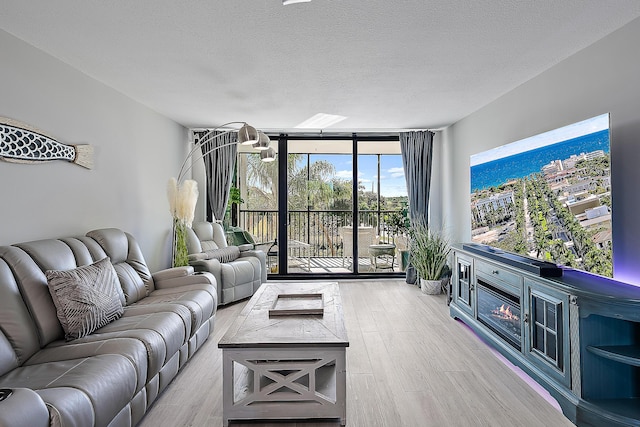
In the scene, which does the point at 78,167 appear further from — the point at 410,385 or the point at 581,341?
the point at 581,341

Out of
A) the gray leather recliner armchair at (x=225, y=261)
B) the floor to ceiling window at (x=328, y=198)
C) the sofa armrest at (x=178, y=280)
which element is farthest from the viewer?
the floor to ceiling window at (x=328, y=198)

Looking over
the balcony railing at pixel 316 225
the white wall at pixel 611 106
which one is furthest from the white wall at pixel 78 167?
the white wall at pixel 611 106

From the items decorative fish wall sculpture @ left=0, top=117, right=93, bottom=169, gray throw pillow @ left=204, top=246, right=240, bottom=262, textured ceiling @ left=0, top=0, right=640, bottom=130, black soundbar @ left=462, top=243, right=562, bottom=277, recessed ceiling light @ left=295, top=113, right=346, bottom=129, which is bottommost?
gray throw pillow @ left=204, top=246, right=240, bottom=262

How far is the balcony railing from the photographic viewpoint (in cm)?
603

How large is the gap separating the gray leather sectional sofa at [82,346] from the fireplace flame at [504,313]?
8.16 feet

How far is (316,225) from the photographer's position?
20.6ft

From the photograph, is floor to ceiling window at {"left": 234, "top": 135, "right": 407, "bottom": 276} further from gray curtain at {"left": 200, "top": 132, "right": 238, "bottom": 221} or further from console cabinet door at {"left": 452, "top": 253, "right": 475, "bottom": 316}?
console cabinet door at {"left": 452, "top": 253, "right": 475, "bottom": 316}

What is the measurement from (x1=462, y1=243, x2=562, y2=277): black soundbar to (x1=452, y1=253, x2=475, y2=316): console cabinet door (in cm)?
14

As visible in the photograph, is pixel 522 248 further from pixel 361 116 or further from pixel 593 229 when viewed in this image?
pixel 361 116

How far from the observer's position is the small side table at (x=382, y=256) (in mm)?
5758

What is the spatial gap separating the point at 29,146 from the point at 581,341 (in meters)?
3.80

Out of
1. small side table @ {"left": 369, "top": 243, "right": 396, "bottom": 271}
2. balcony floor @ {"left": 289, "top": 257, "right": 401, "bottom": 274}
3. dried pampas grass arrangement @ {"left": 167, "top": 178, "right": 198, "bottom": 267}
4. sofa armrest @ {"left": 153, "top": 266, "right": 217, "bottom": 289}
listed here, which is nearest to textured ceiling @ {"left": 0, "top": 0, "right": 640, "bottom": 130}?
dried pampas grass arrangement @ {"left": 167, "top": 178, "right": 198, "bottom": 267}

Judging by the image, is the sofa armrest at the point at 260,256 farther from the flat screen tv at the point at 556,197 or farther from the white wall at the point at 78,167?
the flat screen tv at the point at 556,197

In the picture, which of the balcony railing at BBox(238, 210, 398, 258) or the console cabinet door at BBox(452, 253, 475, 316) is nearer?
the console cabinet door at BBox(452, 253, 475, 316)
